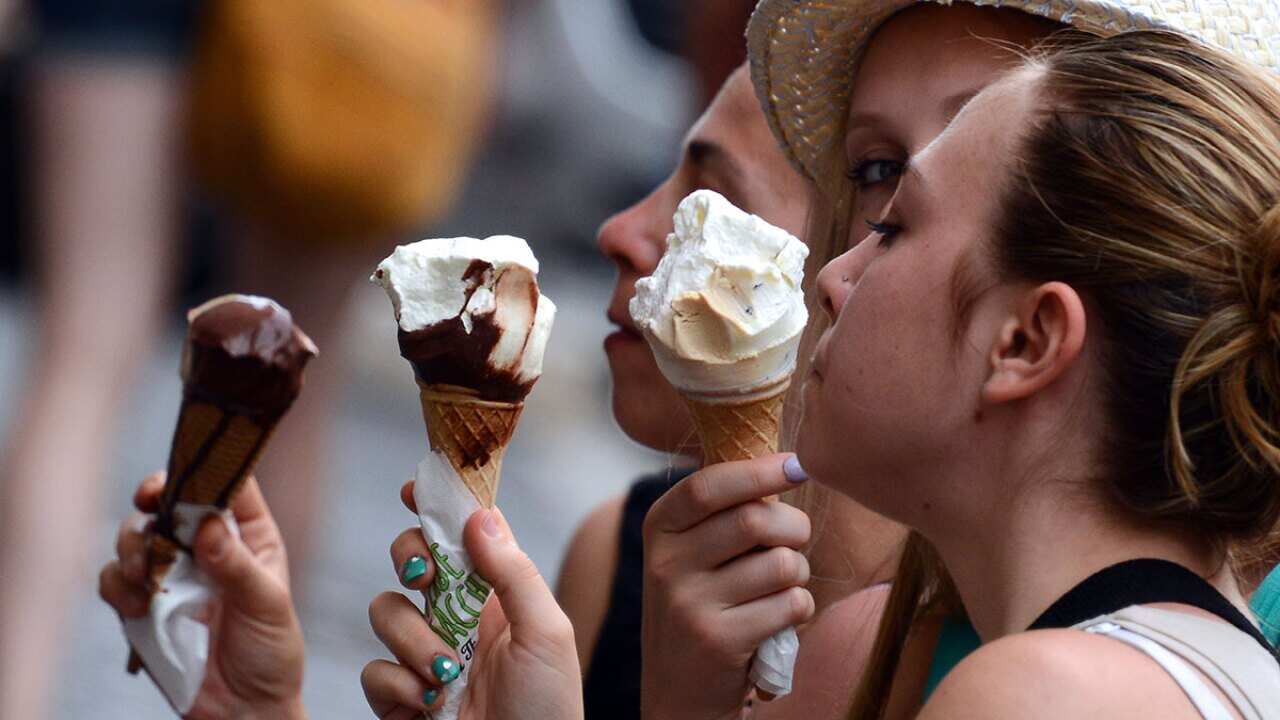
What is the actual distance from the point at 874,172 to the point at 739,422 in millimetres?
548

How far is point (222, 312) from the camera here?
204 centimetres

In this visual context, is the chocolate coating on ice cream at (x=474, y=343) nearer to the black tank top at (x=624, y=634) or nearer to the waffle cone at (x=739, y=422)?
the waffle cone at (x=739, y=422)

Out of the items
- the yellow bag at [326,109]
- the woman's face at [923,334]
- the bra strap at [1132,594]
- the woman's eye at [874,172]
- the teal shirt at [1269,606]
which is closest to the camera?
the bra strap at [1132,594]

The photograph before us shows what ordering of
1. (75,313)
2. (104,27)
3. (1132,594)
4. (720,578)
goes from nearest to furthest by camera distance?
Result: (1132,594) < (720,578) < (75,313) < (104,27)

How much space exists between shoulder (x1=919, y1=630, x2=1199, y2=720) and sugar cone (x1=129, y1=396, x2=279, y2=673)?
0.93m

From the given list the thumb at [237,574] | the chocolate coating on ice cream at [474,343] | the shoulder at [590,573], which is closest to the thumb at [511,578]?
the chocolate coating on ice cream at [474,343]

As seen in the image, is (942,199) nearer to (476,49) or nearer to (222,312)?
(222,312)

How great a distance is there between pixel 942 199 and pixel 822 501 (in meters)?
0.93

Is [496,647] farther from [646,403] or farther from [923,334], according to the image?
[646,403]

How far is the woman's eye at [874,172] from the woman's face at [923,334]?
0.45 m

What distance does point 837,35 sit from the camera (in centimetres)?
261

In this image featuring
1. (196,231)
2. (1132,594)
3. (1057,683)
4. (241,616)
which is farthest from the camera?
(196,231)

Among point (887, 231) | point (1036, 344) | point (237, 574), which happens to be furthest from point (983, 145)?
point (237, 574)

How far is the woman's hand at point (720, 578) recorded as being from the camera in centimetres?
218
